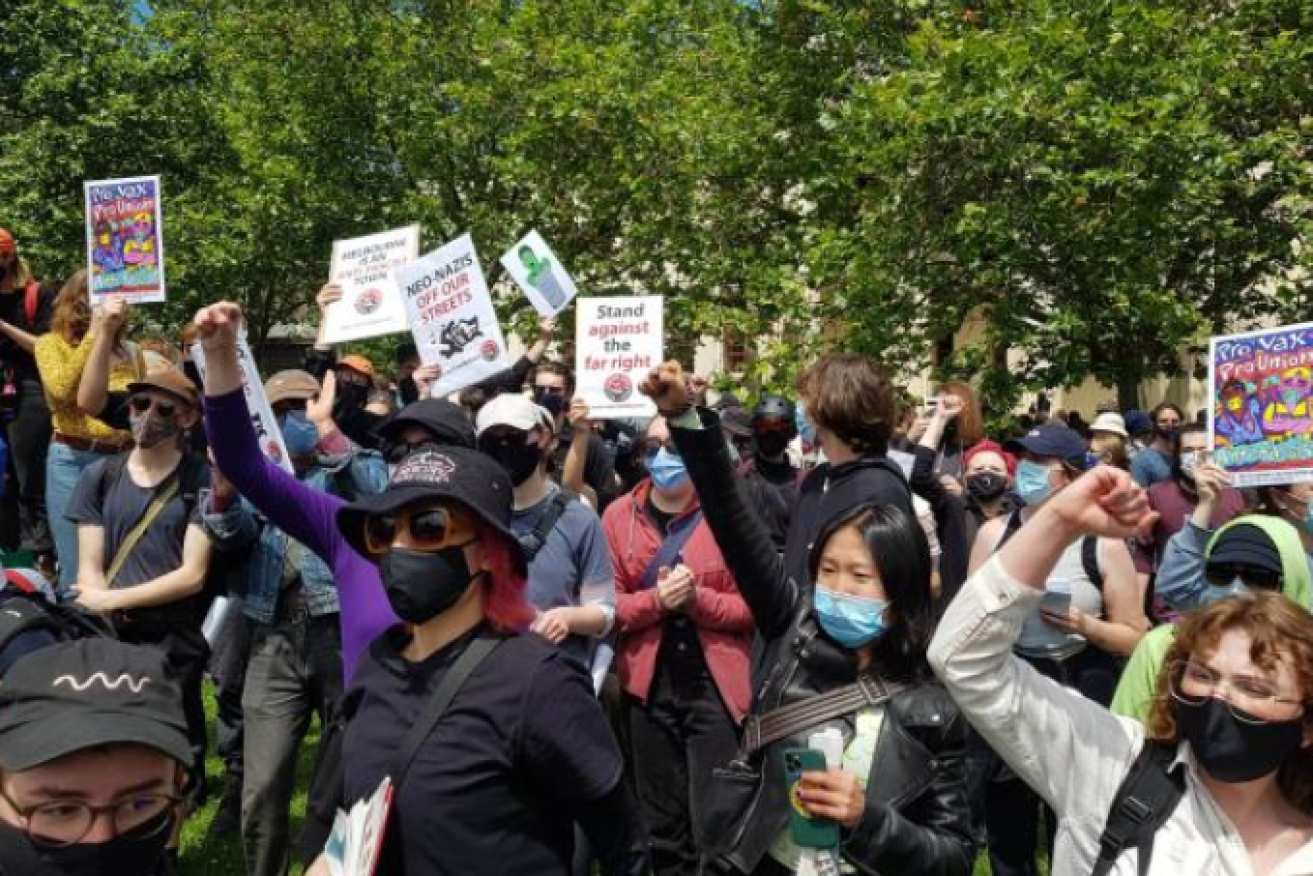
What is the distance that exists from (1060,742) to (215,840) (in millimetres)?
4889

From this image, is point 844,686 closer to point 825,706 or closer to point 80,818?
point 825,706

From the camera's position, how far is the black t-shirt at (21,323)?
23.5 feet

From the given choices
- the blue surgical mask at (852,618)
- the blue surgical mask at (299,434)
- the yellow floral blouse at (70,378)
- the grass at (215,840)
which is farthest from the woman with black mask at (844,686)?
the yellow floral blouse at (70,378)

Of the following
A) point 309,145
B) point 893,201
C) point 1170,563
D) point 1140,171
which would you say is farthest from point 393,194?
point 1170,563

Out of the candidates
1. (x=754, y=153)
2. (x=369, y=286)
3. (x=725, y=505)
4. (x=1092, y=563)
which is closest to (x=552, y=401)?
(x=369, y=286)

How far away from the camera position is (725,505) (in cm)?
330

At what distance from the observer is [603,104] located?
17.7 m

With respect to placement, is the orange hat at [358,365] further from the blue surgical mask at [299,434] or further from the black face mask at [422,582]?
the black face mask at [422,582]

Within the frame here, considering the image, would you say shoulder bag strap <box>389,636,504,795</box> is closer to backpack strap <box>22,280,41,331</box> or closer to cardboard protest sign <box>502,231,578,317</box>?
cardboard protest sign <box>502,231,578,317</box>

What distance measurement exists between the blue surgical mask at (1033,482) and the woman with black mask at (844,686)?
9.37 feet

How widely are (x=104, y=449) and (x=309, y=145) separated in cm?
1782

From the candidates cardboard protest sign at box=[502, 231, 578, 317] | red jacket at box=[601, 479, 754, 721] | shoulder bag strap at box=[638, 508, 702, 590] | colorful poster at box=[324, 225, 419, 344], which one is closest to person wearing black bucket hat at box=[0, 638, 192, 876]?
red jacket at box=[601, 479, 754, 721]

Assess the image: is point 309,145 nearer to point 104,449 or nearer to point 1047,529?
point 104,449

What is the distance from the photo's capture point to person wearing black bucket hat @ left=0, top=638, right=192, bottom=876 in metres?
1.81
